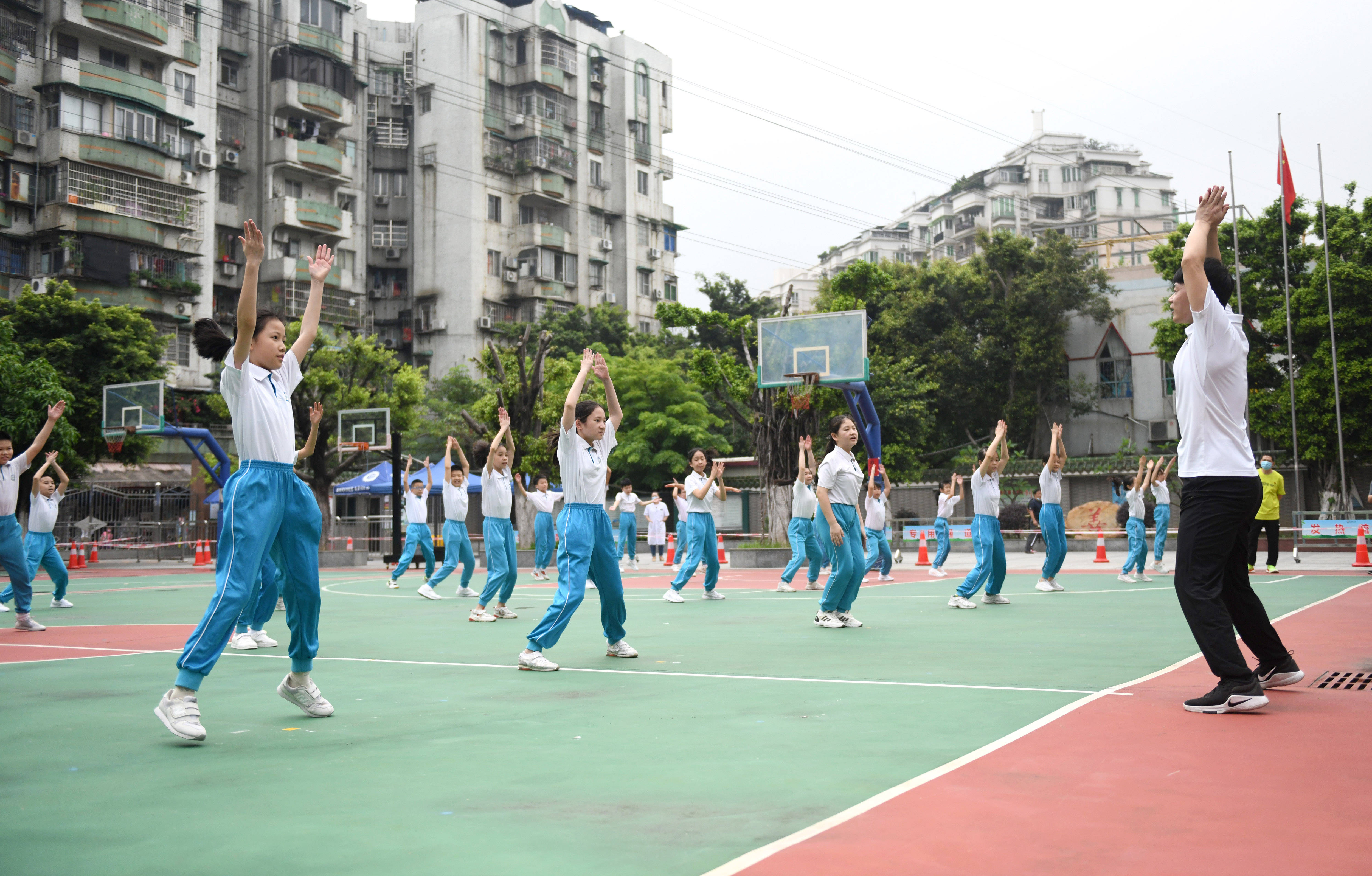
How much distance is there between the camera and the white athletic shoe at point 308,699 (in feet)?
19.1

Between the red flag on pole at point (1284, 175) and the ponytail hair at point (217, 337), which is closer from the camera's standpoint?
the ponytail hair at point (217, 337)

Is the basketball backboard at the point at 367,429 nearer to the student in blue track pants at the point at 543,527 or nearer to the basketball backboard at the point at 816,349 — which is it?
the student in blue track pants at the point at 543,527

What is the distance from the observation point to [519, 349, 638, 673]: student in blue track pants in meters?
7.62

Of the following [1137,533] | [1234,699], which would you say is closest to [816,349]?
[1137,533]

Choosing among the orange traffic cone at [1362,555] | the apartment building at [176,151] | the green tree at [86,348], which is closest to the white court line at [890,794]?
the orange traffic cone at [1362,555]

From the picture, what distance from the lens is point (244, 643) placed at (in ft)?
31.3

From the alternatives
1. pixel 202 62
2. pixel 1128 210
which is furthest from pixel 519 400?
pixel 1128 210

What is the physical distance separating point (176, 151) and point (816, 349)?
102 feet

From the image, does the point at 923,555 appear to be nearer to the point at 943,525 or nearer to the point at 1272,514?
the point at 943,525

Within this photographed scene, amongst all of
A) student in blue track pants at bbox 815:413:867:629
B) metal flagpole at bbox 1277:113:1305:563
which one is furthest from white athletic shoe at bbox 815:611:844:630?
metal flagpole at bbox 1277:113:1305:563

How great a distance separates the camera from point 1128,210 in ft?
253

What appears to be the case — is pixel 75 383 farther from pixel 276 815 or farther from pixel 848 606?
pixel 276 815

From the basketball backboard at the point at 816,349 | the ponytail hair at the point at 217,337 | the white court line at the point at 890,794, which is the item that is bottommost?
the white court line at the point at 890,794

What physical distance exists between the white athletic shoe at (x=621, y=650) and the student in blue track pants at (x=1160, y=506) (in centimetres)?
1183
